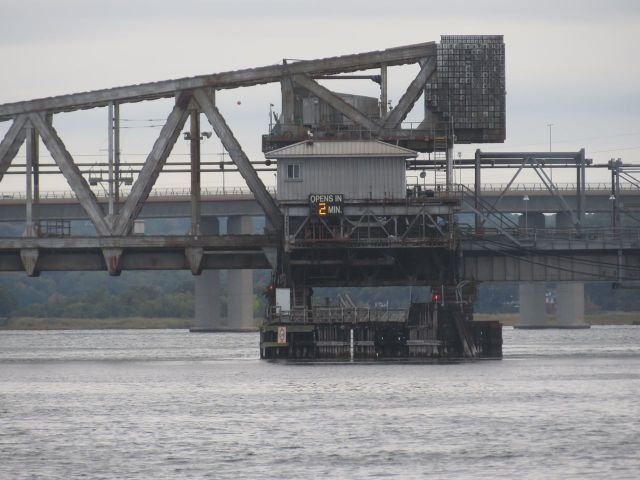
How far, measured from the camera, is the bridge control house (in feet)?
382

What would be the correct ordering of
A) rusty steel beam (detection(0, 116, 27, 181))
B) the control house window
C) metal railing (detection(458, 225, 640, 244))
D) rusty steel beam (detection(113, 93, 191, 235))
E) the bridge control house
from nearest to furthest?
the bridge control house → the control house window → metal railing (detection(458, 225, 640, 244)) → rusty steel beam (detection(113, 93, 191, 235)) → rusty steel beam (detection(0, 116, 27, 181))

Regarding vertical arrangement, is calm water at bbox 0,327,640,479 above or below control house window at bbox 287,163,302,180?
below

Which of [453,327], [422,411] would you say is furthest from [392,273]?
[422,411]

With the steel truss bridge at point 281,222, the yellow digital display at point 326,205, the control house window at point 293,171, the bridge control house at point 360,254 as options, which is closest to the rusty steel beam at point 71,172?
the steel truss bridge at point 281,222

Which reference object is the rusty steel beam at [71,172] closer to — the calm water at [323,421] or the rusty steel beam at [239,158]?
the rusty steel beam at [239,158]

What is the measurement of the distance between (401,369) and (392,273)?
45.6 ft

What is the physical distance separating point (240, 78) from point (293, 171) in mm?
8585

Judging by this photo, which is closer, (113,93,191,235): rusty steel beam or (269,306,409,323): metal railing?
(269,306,409,323): metal railing

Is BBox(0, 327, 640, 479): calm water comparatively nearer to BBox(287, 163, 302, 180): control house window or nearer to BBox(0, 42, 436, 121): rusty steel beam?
BBox(287, 163, 302, 180): control house window

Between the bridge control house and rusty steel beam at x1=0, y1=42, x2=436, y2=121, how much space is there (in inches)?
245

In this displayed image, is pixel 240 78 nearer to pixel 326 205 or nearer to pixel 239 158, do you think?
pixel 239 158

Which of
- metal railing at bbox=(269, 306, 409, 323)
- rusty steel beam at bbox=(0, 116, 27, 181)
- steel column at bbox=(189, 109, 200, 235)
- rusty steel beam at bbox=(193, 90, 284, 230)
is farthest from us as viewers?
rusty steel beam at bbox=(0, 116, 27, 181)

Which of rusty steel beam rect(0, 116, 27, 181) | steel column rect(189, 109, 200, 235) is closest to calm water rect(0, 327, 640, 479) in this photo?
steel column rect(189, 109, 200, 235)

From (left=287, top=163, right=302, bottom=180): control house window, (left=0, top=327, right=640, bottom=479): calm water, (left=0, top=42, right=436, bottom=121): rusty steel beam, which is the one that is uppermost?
(left=0, top=42, right=436, bottom=121): rusty steel beam
